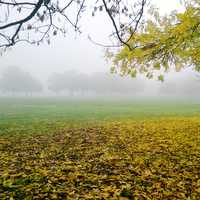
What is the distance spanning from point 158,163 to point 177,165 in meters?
0.62

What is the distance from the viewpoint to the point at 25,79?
4601 inches

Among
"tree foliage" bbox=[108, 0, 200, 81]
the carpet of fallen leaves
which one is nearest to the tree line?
"tree foliage" bbox=[108, 0, 200, 81]

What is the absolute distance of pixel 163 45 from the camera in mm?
15625

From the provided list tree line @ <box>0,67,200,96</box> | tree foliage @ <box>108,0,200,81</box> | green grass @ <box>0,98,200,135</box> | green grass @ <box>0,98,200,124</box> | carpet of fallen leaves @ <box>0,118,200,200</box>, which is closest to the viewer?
carpet of fallen leaves @ <box>0,118,200,200</box>

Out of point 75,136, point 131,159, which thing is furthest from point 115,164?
point 75,136

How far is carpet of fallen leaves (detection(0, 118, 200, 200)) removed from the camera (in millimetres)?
7910

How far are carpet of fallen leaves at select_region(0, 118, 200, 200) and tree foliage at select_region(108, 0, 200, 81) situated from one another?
394cm

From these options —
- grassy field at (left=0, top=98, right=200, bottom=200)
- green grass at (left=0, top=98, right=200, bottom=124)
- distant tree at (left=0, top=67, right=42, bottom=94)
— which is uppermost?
distant tree at (left=0, top=67, right=42, bottom=94)

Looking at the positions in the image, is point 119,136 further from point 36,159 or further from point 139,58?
point 36,159

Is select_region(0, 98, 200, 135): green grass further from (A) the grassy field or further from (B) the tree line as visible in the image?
(B) the tree line

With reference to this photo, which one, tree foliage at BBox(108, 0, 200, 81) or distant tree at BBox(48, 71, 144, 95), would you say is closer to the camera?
tree foliage at BBox(108, 0, 200, 81)

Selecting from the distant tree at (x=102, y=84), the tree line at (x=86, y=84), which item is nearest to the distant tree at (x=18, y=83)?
the tree line at (x=86, y=84)

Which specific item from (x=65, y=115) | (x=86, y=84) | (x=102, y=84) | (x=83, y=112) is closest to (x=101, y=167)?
(x=65, y=115)

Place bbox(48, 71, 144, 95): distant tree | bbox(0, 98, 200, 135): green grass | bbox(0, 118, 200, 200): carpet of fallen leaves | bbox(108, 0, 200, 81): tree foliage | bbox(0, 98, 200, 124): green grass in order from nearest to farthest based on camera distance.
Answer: bbox(0, 118, 200, 200): carpet of fallen leaves
bbox(108, 0, 200, 81): tree foliage
bbox(0, 98, 200, 135): green grass
bbox(0, 98, 200, 124): green grass
bbox(48, 71, 144, 95): distant tree
